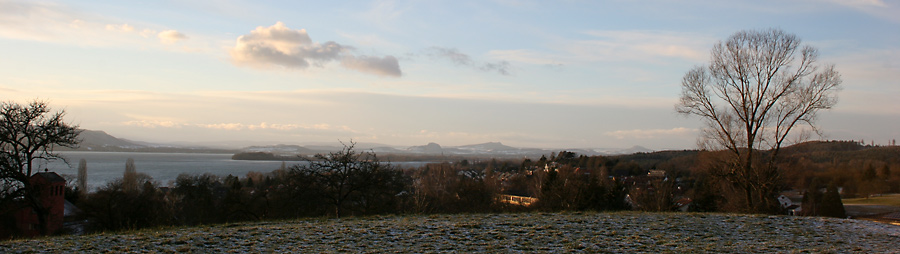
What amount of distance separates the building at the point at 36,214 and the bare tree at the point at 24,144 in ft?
1.71

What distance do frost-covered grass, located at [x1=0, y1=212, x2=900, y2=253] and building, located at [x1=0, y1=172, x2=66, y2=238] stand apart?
12445 millimetres

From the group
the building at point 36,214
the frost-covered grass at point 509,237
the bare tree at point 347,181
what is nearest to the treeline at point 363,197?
the bare tree at point 347,181

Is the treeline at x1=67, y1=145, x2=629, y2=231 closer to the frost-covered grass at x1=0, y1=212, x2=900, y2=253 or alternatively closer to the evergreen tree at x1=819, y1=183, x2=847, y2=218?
the frost-covered grass at x1=0, y1=212, x2=900, y2=253

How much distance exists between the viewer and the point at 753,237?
36.7ft

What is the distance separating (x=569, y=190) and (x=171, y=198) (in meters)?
27.1

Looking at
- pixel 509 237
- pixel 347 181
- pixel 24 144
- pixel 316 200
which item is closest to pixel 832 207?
pixel 347 181

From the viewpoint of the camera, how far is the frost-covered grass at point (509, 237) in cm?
952

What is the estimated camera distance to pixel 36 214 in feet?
71.3

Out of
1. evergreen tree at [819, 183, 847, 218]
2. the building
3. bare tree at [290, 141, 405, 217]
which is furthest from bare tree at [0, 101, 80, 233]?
evergreen tree at [819, 183, 847, 218]

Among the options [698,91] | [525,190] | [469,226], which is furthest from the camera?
[525,190]

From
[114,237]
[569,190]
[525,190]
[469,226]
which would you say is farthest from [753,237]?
[525,190]

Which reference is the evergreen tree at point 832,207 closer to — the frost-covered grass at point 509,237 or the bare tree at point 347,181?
the frost-covered grass at point 509,237

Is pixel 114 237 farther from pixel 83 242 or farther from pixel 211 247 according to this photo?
pixel 211 247

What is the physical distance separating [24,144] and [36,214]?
13.6 ft
